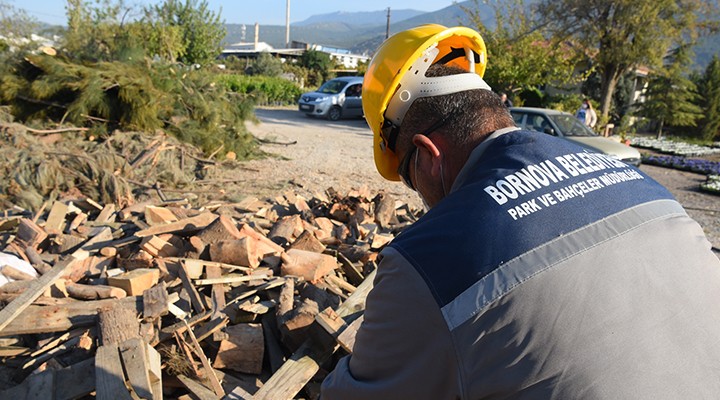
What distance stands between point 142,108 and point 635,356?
9.48 metres

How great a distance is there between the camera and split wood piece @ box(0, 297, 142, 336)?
10.2ft

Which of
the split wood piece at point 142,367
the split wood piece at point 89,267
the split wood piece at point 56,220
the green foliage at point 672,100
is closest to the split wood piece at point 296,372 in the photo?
the split wood piece at point 142,367

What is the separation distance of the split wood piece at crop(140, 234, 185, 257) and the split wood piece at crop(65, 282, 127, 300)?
55 cm

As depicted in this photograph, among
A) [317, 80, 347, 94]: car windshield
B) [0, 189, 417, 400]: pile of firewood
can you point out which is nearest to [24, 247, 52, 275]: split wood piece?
[0, 189, 417, 400]: pile of firewood

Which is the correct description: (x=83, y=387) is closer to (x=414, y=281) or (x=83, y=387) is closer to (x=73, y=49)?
(x=414, y=281)

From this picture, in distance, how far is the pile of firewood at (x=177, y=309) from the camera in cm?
278

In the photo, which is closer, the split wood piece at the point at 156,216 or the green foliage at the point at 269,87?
the split wood piece at the point at 156,216

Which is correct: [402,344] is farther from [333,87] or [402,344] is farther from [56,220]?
[333,87]

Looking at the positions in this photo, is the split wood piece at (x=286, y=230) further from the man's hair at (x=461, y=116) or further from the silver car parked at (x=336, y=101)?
the silver car parked at (x=336, y=101)

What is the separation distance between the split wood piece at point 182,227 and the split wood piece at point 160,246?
0.08m

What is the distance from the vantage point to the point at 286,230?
4.74m

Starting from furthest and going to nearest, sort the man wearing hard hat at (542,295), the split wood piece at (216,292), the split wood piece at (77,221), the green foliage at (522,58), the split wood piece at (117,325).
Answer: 1. the green foliage at (522,58)
2. the split wood piece at (77,221)
3. the split wood piece at (216,292)
4. the split wood piece at (117,325)
5. the man wearing hard hat at (542,295)

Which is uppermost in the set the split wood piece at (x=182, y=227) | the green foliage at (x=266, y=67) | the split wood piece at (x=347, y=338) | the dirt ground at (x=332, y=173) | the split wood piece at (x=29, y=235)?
the green foliage at (x=266, y=67)

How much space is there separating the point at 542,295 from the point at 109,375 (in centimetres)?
237
